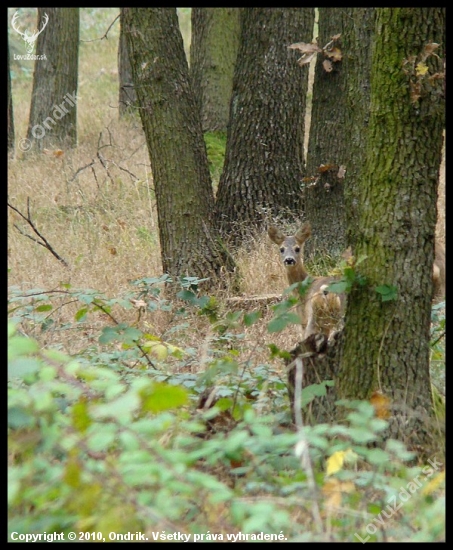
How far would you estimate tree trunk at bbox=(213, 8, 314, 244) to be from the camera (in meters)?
9.55

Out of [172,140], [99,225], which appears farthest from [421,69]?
[99,225]

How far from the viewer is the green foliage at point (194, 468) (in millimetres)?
2814

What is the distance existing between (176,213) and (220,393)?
3.72 meters

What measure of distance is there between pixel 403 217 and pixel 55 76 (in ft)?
42.6

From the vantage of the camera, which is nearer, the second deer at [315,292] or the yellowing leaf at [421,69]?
the yellowing leaf at [421,69]

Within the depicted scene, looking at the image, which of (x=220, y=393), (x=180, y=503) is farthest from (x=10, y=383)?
(x=180, y=503)

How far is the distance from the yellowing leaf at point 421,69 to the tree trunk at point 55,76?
12268mm

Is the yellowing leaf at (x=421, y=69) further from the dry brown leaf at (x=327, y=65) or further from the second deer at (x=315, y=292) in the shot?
the dry brown leaf at (x=327, y=65)

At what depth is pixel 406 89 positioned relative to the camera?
14.3 feet

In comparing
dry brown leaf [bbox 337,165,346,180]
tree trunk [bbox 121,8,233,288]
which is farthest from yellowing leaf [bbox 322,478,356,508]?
dry brown leaf [bbox 337,165,346,180]

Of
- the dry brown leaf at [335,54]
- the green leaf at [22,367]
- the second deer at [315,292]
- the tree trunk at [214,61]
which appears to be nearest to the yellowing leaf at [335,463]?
the green leaf at [22,367]

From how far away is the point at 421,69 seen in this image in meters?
4.30

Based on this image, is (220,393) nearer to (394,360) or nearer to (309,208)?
(394,360)

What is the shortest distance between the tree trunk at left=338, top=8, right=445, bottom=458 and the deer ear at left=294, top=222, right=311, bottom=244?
140 inches
